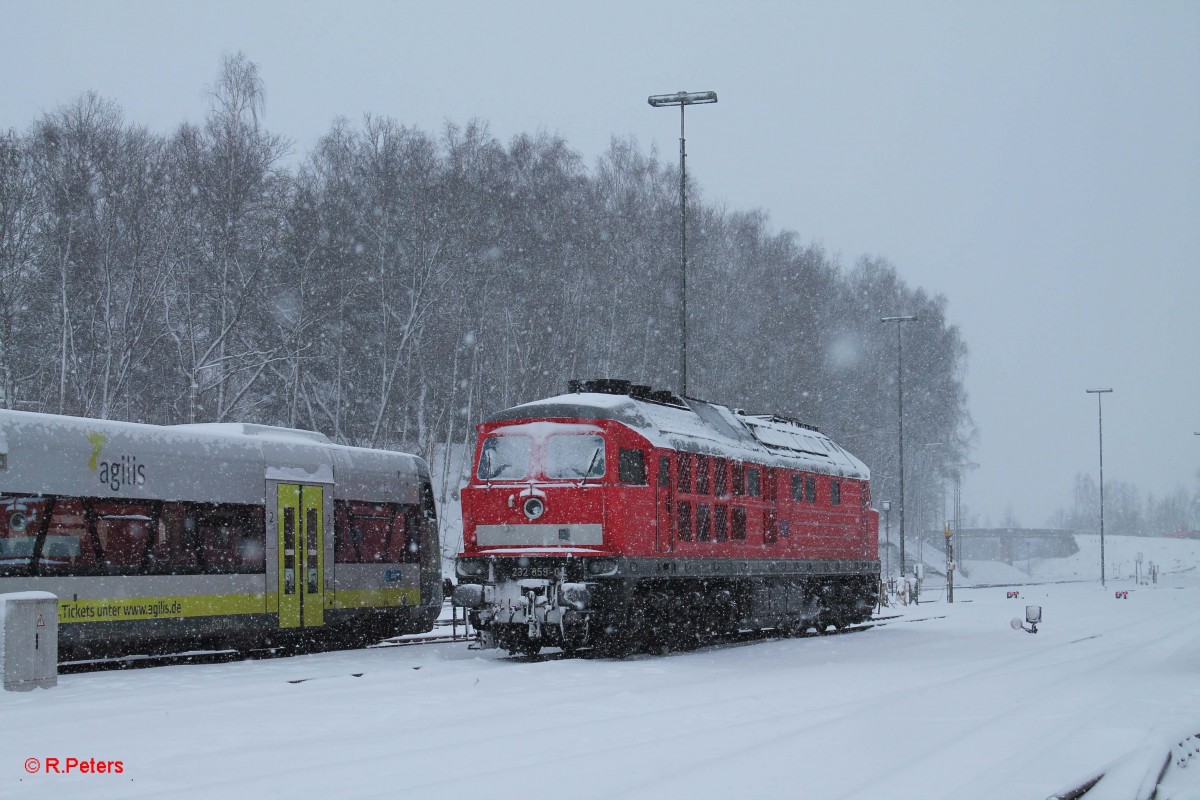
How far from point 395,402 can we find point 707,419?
24.9 meters

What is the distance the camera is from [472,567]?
1858 centimetres

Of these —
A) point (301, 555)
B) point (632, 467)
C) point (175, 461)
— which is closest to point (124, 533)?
point (175, 461)

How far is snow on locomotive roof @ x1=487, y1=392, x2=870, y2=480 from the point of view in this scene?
1914 cm

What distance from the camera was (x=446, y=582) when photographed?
76.8ft

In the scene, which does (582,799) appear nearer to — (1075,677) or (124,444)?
(1075,677)

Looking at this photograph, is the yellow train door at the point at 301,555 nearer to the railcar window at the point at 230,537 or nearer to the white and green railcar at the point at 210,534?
the white and green railcar at the point at 210,534

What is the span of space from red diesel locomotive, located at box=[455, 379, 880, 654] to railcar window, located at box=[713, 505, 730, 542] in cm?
3

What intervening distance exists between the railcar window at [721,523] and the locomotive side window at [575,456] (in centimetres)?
255

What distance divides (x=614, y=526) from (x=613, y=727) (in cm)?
721

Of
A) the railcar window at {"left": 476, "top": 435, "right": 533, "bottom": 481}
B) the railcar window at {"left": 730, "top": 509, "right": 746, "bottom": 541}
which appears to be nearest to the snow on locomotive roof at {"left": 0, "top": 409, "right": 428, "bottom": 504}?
the railcar window at {"left": 476, "top": 435, "right": 533, "bottom": 481}

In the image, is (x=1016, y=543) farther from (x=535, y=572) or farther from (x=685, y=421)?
(x=535, y=572)

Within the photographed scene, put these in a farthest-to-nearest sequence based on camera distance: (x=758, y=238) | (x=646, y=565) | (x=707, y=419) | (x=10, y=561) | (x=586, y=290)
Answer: (x=758, y=238)
(x=586, y=290)
(x=707, y=419)
(x=646, y=565)
(x=10, y=561)

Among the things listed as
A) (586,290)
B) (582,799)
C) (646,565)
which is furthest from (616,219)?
(582,799)

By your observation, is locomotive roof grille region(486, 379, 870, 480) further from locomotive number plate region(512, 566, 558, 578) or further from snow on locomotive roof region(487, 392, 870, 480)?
locomotive number plate region(512, 566, 558, 578)
